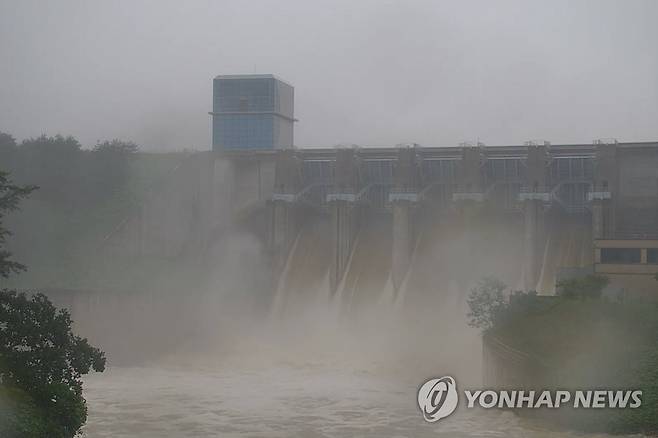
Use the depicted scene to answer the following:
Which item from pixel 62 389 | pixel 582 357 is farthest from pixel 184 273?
pixel 62 389

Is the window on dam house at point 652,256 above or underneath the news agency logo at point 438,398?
above

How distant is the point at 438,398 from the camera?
1390 inches

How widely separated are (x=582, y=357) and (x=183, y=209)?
31.1 m

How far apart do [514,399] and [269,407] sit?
8710 millimetres

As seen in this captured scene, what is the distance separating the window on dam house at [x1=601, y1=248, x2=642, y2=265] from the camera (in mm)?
44312

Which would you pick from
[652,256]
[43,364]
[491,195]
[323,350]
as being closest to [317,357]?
[323,350]

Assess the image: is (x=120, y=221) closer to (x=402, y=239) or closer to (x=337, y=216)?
(x=337, y=216)

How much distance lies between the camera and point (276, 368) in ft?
152

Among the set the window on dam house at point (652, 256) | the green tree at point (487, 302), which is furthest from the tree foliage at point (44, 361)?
the window on dam house at point (652, 256)

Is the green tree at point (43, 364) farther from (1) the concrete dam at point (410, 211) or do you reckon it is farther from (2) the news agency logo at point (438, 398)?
A: (1) the concrete dam at point (410, 211)

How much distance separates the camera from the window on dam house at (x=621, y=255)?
44312mm

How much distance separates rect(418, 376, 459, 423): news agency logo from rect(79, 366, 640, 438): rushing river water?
360 millimetres

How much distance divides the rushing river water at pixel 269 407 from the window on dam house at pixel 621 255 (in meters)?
10.4

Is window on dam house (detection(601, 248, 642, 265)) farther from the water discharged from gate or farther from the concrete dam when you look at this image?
the water discharged from gate
